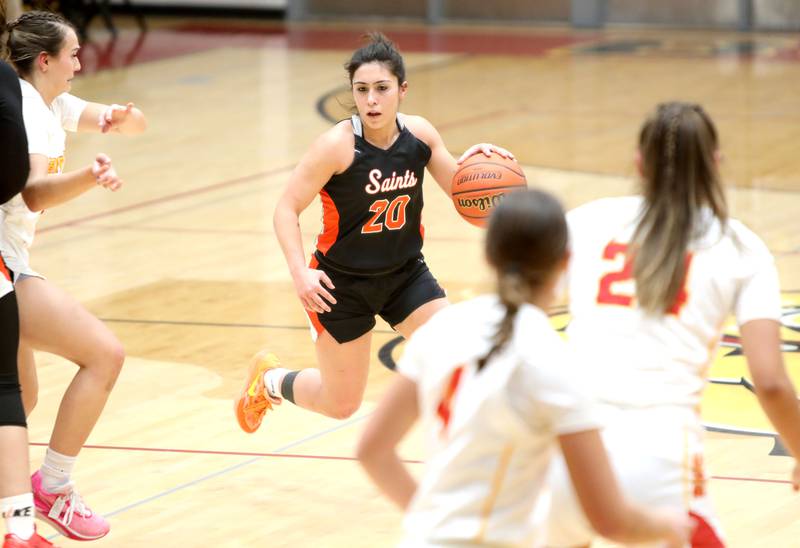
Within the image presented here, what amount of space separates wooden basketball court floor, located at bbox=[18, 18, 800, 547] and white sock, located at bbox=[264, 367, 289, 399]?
0.25 metres

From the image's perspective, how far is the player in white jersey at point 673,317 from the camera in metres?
2.79

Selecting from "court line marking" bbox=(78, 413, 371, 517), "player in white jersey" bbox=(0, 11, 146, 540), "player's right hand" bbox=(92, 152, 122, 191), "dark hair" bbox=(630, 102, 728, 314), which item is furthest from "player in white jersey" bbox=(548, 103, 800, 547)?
"court line marking" bbox=(78, 413, 371, 517)

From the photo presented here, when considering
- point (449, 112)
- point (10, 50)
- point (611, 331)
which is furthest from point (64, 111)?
point (449, 112)

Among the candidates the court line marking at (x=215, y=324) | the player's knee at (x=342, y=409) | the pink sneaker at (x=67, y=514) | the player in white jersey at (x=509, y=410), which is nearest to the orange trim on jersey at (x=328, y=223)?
the player's knee at (x=342, y=409)

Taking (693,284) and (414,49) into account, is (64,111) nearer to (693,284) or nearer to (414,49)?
(693,284)

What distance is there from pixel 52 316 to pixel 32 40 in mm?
876

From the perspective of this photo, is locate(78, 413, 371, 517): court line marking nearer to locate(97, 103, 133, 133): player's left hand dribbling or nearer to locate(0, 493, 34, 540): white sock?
locate(0, 493, 34, 540): white sock

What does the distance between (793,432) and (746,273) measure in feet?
1.15

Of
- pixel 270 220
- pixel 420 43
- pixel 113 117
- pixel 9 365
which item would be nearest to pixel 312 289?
pixel 113 117

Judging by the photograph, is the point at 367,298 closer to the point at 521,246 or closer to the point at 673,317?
the point at 673,317

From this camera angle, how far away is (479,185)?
16.2 feet

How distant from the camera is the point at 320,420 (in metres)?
5.77

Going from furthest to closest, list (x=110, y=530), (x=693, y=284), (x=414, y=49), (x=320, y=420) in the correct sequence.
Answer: (x=414, y=49), (x=320, y=420), (x=110, y=530), (x=693, y=284)

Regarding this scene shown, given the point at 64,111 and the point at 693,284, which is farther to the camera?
the point at 64,111
